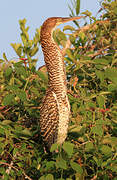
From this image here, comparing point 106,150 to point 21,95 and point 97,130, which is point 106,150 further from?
point 21,95

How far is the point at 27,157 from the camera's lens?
2.31 m

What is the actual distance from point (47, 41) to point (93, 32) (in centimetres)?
67

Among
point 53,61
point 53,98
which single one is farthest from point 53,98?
point 53,61

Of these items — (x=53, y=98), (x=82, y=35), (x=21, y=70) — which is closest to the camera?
(x=53, y=98)

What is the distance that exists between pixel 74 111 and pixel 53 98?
0.18m

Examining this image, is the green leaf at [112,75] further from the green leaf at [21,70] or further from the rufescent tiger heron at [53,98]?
the green leaf at [21,70]

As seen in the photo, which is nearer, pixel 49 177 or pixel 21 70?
pixel 49 177

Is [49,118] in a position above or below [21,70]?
below

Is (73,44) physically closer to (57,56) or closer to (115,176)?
(57,56)

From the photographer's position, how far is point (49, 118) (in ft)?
7.50

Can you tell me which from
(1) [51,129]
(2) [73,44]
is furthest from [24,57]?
(1) [51,129]

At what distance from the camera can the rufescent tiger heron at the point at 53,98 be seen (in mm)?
2238

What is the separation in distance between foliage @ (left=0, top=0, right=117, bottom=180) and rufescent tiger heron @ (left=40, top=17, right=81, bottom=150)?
8cm

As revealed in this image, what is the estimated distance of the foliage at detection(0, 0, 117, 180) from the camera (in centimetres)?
208
